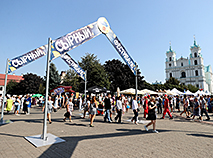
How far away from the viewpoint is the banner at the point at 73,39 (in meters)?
6.46

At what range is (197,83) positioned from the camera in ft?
326

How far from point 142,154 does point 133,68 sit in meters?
7.50

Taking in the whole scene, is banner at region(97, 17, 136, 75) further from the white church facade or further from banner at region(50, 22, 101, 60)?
the white church facade

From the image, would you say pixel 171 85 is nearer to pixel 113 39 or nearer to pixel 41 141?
pixel 113 39

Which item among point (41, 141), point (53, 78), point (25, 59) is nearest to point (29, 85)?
point (53, 78)

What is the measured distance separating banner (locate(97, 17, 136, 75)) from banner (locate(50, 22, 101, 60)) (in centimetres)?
47

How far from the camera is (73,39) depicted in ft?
23.6

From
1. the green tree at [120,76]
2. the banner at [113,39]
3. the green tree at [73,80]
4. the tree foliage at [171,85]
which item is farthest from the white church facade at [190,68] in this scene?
the banner at [113,39]

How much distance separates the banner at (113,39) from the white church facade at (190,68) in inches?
4224

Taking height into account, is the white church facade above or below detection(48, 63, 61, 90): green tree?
above

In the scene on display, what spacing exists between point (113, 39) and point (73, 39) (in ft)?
11.2

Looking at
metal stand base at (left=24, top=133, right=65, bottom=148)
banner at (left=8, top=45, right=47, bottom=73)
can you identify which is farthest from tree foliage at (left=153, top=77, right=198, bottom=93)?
metal stand base at (left=24, top=133, right=65, bottom=148)

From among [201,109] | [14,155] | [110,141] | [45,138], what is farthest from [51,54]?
[201,109]

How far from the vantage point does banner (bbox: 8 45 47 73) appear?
30.9 feet
